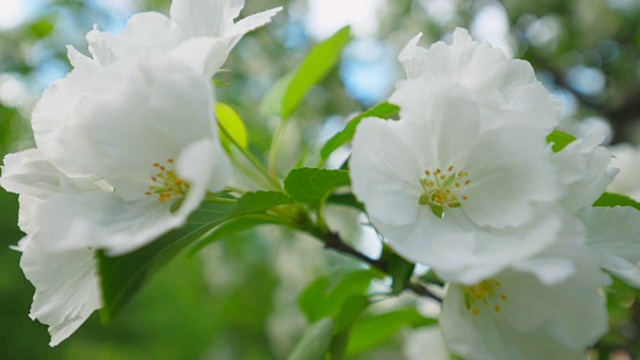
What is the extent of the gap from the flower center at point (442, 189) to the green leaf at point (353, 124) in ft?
0.32

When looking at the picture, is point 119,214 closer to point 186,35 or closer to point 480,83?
point 186,35

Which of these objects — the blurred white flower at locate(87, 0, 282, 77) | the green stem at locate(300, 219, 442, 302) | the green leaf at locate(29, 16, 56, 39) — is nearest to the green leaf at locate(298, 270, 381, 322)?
the green stem at locate(300, 219, 442, 302)

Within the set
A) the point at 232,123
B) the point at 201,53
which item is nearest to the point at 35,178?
the point at 201,53

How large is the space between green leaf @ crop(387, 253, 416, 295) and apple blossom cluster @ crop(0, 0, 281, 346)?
0.88 ft

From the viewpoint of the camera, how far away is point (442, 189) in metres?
0.67

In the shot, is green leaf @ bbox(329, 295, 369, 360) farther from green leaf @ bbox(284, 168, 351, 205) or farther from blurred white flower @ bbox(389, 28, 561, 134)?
blurred white flower @ bbox(389, 28, 561, 134)

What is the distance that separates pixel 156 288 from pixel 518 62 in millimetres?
2490

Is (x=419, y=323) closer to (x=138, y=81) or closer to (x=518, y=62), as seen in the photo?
(x=518, y=62)

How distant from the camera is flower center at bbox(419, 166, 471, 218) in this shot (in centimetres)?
66

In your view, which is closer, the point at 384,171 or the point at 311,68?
the point at 384,171

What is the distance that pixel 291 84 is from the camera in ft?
3.43

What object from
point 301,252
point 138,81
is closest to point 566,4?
point 301,252

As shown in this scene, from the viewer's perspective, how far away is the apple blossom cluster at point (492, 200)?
56 cm

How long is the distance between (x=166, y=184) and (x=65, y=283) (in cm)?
15
